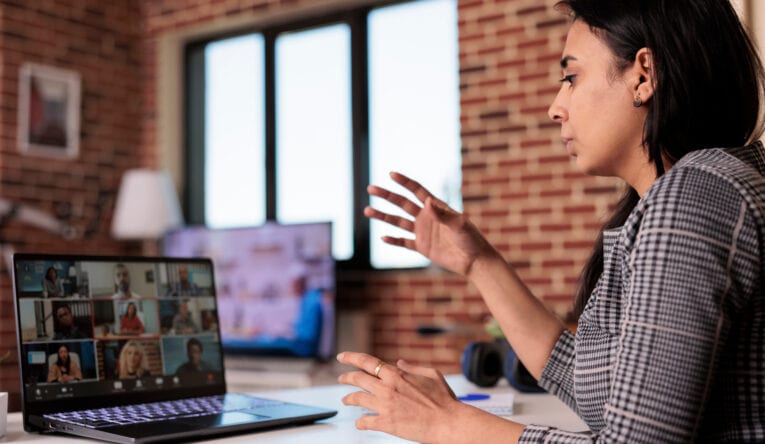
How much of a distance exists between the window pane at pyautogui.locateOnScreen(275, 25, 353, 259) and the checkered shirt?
3.59 meters

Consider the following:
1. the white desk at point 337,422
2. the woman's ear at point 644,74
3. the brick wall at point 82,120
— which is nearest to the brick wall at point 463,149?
the brick wall at point 82,120

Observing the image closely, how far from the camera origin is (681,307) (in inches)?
38.3

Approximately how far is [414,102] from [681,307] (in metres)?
3.56

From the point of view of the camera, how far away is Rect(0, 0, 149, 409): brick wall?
4.62m

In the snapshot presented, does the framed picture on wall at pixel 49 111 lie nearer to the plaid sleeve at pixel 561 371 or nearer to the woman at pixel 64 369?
the woman at pixel 64 369

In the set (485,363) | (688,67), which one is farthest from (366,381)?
(485,363)

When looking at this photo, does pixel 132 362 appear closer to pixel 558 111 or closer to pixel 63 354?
pixel 63 354

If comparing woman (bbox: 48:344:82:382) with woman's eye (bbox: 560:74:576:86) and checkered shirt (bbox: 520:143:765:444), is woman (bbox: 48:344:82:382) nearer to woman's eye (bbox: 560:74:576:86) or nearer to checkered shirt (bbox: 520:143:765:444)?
checkered shirt (bbox: 520:143:765:444)

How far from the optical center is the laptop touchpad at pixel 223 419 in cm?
131

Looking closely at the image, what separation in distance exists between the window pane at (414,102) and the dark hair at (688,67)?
116 inches

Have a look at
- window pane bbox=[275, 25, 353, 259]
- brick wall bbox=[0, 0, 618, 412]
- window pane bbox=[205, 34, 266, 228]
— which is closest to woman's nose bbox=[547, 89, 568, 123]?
brick wall bbox=[0, 0, 618, 412]

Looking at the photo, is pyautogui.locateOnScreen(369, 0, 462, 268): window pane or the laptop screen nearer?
the laptop screen

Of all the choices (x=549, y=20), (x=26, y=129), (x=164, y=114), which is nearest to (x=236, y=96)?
(x=164, y=114)

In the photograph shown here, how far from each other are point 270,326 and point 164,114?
64.9 inches
